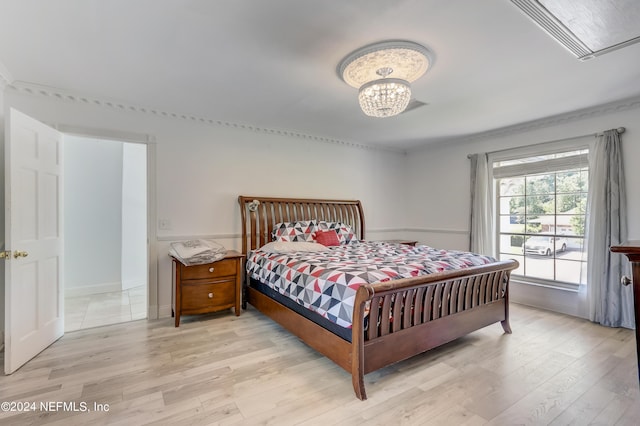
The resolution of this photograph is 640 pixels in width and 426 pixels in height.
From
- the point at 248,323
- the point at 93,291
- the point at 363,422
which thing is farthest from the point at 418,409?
the point at 93,291

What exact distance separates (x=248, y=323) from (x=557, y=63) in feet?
12.2

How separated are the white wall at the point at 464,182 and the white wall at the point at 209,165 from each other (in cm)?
134

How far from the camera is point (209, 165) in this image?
376 centimetres

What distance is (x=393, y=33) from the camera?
1.93 metres

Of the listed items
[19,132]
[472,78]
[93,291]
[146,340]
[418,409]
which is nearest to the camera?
[418,409]

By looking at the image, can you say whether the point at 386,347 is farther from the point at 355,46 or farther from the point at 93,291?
the point at 93,291

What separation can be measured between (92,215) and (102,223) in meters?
0.17

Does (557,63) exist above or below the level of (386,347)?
above

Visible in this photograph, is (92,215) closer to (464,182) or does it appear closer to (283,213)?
(283,213)

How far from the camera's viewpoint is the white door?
2.21 meters

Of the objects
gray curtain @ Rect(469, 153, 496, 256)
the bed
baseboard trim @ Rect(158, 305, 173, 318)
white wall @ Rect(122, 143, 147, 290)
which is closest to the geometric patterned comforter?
the bed

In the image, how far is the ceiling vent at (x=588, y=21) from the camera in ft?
5.39

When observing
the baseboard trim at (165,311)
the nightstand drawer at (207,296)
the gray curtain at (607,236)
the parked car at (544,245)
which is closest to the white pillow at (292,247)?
the nightstand drawer at (207,296)

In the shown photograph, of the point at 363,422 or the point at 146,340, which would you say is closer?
the point at 363,422
